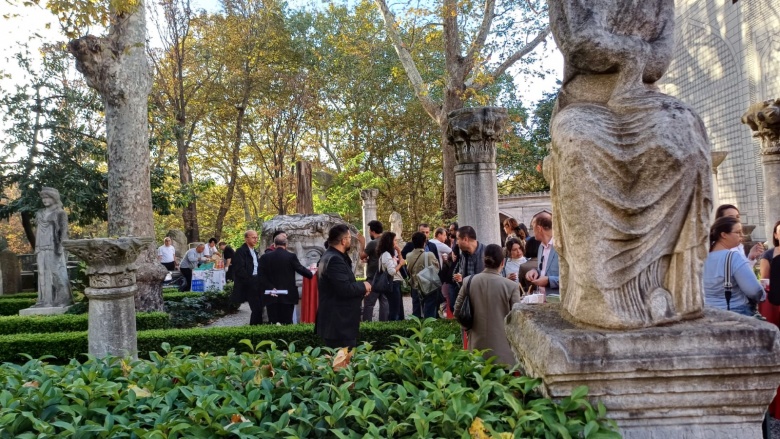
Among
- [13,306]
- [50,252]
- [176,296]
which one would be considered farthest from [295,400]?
[13,306]

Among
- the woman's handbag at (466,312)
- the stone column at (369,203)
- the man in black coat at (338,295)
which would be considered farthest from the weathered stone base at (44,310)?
the stone column at (369,203)

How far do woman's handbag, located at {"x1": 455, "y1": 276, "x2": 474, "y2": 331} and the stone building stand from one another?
44.2 ft

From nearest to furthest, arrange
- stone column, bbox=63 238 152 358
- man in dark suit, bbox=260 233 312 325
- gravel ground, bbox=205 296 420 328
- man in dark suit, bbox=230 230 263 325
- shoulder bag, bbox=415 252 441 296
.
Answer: stone column, bbox=63 238 152 358
shoulder bag, bbox=415 252 441 296
man in dark suit, bbox=260 233 312 325
man in dark suit, bbox=230 230 263 325
gravel ground, bbox=205 296 420 328

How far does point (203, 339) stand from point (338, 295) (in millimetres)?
3287

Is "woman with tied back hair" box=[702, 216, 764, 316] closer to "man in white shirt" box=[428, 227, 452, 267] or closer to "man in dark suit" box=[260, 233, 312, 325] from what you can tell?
"man in white shirt" box=[428, 227, 452, 267]

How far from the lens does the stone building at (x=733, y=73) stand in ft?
49.2

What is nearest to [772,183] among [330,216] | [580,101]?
[330,216]

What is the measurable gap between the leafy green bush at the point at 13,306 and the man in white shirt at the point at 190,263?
153 inches

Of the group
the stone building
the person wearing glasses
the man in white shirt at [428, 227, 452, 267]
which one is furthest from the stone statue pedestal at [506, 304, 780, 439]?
the stone building

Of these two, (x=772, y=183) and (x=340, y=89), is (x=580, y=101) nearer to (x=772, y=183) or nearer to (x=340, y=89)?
(x=772, y=183)

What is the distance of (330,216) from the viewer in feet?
42.8

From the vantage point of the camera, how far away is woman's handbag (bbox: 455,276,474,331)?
188 inches

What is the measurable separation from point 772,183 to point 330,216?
351 inches

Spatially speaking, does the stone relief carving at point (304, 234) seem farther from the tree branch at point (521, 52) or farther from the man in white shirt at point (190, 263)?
the tree branch at point (521, 52)
